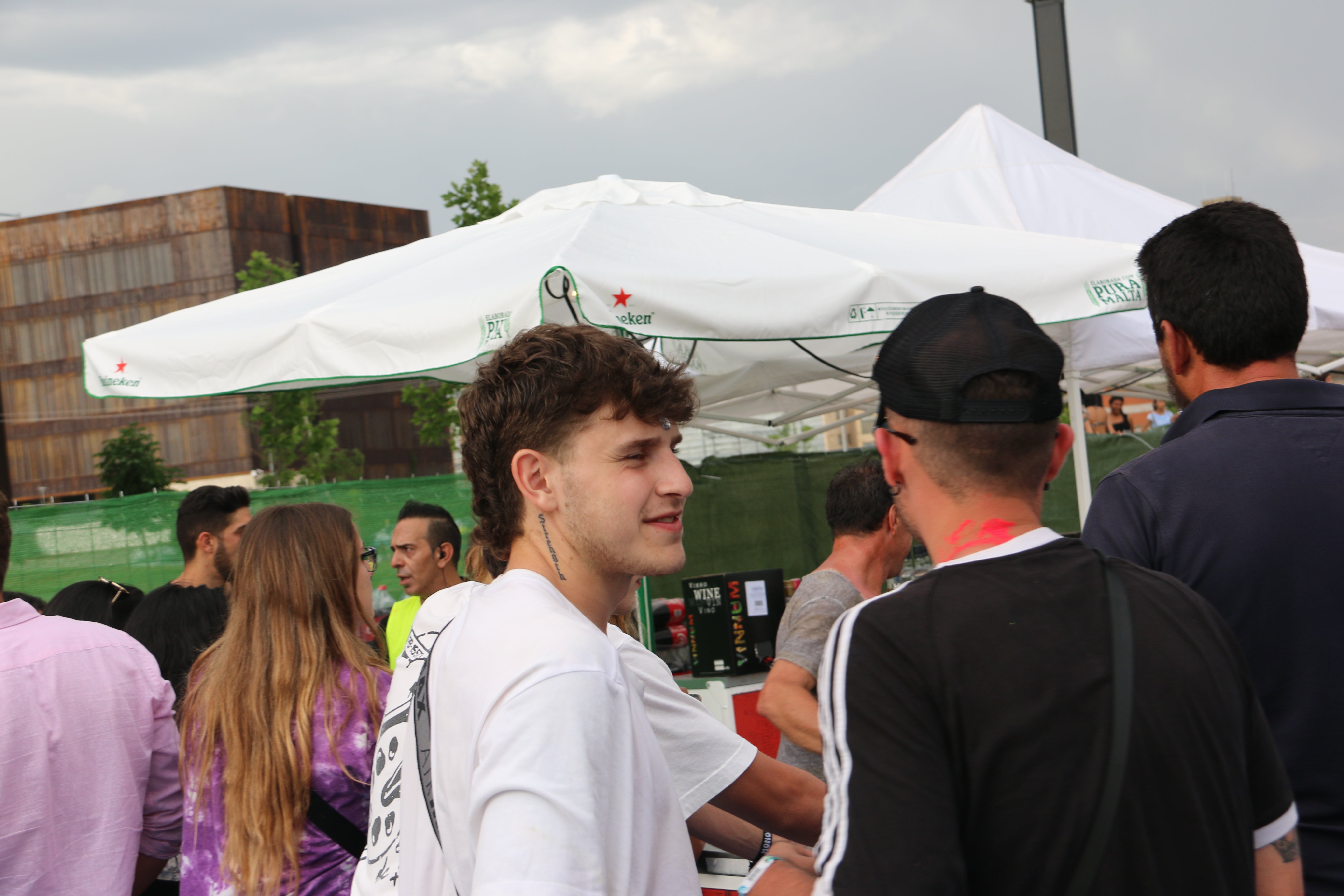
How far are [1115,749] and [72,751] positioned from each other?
2505 millimetres

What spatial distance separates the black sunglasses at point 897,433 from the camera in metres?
1.42

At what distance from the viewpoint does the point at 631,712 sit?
4.23 feet

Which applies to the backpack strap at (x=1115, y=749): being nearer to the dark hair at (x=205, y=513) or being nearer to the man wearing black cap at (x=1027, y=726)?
the man wearing black cap at (x=1027, y=726)

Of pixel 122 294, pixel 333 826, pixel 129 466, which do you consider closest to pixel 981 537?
pixel 333 826

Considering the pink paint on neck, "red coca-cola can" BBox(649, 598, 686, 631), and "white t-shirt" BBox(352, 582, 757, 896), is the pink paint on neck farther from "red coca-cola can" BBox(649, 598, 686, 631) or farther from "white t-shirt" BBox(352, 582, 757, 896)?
"red coca-cola can" BBox(649, 598, 686, 631)

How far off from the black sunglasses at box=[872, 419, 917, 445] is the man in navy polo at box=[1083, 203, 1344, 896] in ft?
2.39

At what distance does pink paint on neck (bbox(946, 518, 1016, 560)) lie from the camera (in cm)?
136

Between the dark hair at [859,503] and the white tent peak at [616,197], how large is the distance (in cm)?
172

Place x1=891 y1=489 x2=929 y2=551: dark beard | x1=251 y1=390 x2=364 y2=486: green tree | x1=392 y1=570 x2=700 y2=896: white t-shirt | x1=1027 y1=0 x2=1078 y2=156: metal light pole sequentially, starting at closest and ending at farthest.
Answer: x1=392 y1=570 x2=700 y2=896: white t-shirt < x1=891 y1=489 x2=929 y2=551: dark beard < x1=1027 y1=0 x2=1078 y2=156: metal light pole < x1=251 y1=390 x2=364 y2=486: green tree

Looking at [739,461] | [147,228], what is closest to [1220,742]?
[739,461]

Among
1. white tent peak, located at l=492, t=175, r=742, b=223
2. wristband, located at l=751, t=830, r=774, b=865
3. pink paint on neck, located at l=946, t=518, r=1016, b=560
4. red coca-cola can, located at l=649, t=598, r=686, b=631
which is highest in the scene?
white tent peak, located at l=492, t=175, r=742, b=223

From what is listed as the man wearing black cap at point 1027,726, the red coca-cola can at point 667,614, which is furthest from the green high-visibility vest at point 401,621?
the man wearing black cap at point 1027,726

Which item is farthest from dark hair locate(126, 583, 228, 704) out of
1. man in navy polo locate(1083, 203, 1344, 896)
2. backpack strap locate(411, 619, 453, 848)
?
man in navy polo locate(1083, 203, 1344, 896)

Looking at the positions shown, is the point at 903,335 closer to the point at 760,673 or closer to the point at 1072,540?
the point at 1072,540
